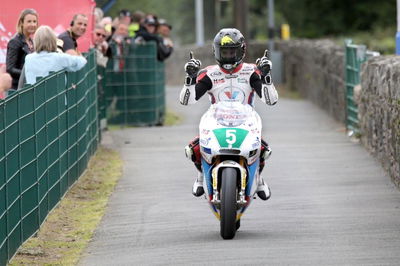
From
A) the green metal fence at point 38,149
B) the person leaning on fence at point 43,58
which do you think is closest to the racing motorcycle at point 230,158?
the green metal fence at point 38,149

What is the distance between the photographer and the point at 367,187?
1534 centimetres

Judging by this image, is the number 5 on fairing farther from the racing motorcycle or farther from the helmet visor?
the helmet visor

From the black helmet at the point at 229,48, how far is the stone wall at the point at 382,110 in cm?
343

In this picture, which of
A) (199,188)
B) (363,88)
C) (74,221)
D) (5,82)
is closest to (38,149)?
(74,221)

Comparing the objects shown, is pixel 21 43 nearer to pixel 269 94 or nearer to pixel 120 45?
pixel 269 94

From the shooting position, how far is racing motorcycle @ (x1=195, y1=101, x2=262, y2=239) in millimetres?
11492

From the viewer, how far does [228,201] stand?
11391 millimetres

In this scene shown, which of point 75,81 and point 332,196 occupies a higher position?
point 75,81

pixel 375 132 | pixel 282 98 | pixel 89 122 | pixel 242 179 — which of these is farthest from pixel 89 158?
pixel 282 98

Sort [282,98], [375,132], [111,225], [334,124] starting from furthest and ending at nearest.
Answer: [282,98]
[334,124]
[375,132]
[111,225]

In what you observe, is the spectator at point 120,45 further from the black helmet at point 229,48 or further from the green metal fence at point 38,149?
the black helmet at point 229,48

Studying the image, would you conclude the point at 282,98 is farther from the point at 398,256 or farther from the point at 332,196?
the point at 398,256

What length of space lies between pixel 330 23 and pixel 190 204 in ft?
176

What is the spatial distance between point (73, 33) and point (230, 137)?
6.02 metres
